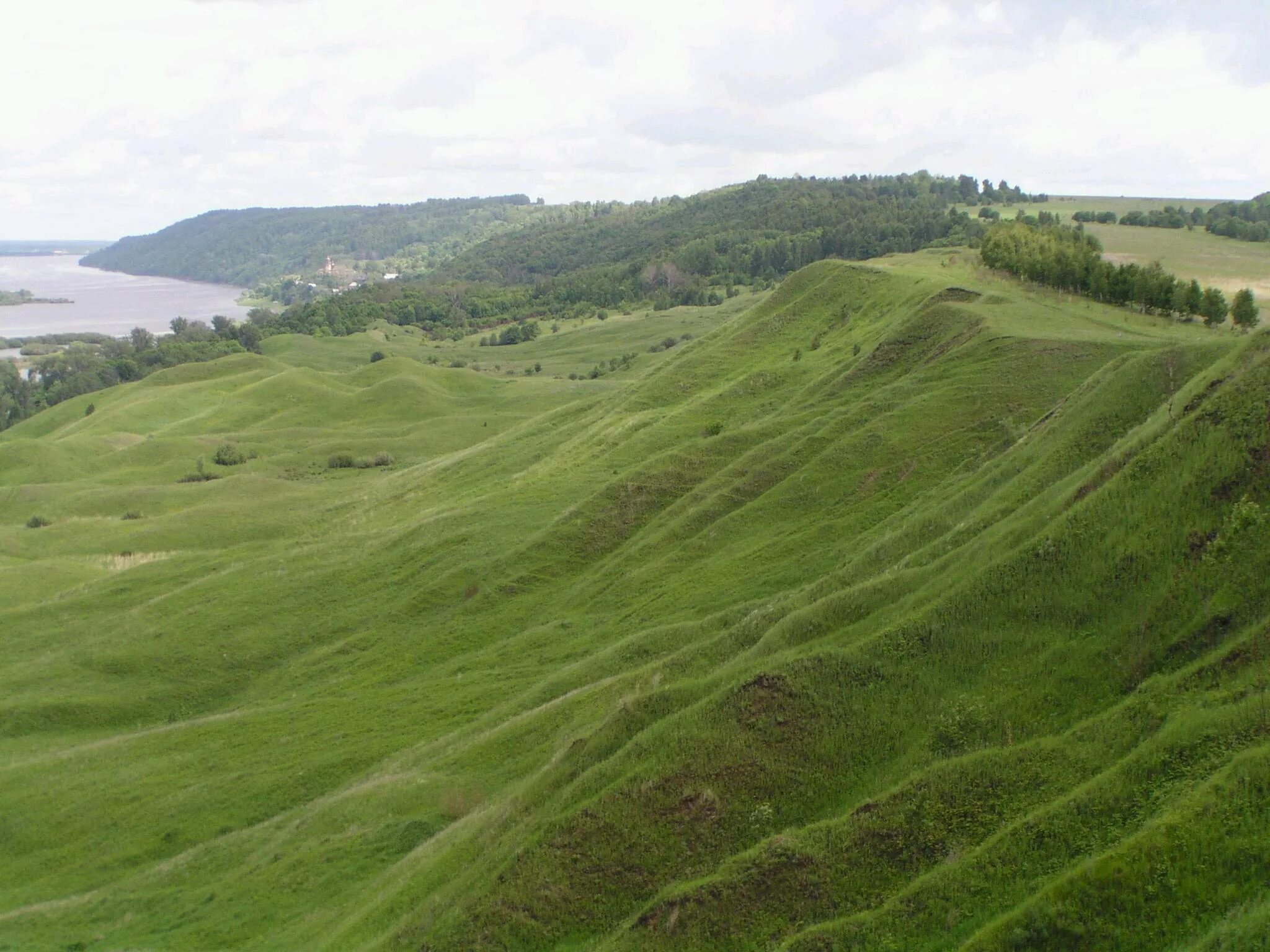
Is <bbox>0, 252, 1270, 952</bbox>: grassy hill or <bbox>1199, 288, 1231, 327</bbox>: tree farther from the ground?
<bbox>1199, 288, 1231, 327</bbox>: tree

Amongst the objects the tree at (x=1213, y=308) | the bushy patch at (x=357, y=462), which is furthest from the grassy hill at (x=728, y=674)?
the bushy patch at (x=357, y=462)

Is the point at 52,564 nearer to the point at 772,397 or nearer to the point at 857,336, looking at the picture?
the point at 772,397

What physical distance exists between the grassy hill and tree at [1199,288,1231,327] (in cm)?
269

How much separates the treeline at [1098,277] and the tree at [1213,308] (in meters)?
0.05

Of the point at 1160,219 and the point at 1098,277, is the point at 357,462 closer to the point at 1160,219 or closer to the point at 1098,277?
the point at 1098,277

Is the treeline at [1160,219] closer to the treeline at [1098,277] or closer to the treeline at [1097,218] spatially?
the treeline at [1097,218]

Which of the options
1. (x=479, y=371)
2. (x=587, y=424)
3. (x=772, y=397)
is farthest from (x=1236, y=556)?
(x=479, y=371)

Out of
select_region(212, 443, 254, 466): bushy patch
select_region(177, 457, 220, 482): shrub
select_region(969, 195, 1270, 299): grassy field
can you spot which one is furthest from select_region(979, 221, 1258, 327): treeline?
select_region(177, 457, 220, 482): shrub

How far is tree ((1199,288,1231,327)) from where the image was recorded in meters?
70.7

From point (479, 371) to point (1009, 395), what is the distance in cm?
14466

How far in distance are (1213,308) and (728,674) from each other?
6057 centimetres

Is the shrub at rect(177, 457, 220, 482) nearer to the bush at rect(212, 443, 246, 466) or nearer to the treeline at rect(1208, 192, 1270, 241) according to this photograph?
the bush at rect(212, 443, 246, 466)

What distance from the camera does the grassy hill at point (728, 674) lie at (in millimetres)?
20266

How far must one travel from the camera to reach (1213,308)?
233 feet
